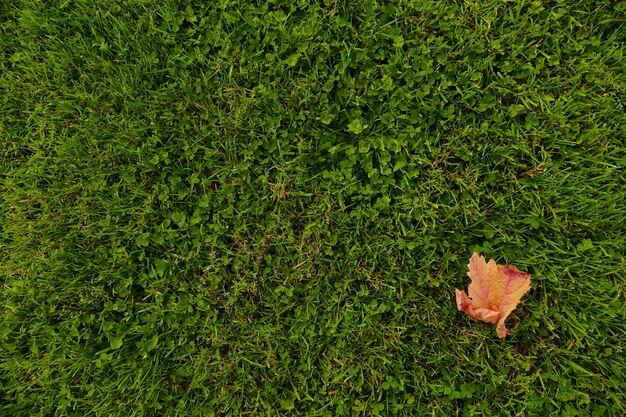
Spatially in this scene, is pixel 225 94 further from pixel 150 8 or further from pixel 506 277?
pixel 506 277

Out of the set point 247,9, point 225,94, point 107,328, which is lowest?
point 107,328

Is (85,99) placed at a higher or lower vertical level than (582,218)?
lower

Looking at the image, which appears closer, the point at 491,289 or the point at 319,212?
the point at 491,289

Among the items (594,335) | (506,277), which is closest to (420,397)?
(506,277)

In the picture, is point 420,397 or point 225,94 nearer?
point 420,397
